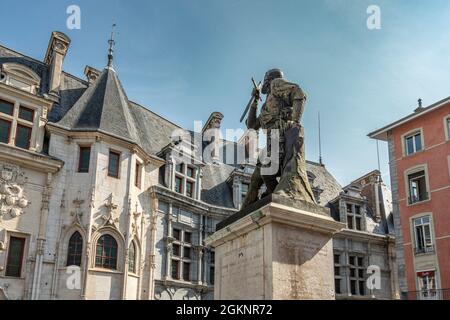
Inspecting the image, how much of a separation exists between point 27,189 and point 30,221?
4.63ft

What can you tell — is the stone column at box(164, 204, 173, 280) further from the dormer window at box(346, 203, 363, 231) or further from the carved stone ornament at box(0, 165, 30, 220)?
the dormer window at box(346, 203, 363, 231)

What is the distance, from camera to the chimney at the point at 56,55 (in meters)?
25.5

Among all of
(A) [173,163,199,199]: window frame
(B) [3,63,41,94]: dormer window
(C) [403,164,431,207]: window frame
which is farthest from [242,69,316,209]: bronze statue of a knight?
(C) [403,164,431,207]: window frame

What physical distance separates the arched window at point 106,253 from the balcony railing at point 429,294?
14927 millimetres

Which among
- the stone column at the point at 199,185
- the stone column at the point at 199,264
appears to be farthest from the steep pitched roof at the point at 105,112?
the stone column at the point at 199,264

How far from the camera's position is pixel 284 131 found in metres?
8.24

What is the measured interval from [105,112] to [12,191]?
20.4 feet

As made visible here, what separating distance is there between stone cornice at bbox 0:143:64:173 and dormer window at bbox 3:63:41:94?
3.46 m

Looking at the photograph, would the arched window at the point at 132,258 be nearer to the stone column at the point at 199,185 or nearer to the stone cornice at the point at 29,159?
the stone cornice at the point at 29,159

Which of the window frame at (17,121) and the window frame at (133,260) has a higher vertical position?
the window frame at (17,121)

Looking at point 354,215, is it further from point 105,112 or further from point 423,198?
point 105,112

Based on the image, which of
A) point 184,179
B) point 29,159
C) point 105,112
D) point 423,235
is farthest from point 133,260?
point 423,235
